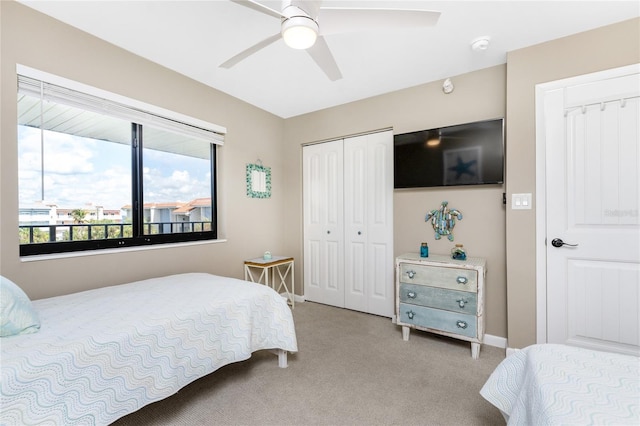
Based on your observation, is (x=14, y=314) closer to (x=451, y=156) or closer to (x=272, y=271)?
(x=272, y=271)

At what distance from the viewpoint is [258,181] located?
138 inches

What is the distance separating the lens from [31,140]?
6.27ft

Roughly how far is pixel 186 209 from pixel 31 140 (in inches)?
48.7

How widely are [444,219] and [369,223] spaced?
84 cm

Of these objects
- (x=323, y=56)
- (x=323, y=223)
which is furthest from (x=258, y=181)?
(x=323, y=56)

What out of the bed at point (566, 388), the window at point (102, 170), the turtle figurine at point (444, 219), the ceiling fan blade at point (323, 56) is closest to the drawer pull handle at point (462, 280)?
the turtle figurine at point (444, 219)

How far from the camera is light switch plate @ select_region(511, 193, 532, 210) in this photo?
2.23 m

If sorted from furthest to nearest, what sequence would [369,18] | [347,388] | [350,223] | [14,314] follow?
1. [350,223]
2. [347,388]
3. [369,18]
4. [14,314]

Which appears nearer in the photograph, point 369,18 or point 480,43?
point 369,18

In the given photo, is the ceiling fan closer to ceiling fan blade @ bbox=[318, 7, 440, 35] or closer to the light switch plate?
ceiling fan blade @ bbox=[318, 7, 440, 35]

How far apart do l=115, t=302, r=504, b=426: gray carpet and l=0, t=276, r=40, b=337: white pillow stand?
730 mm

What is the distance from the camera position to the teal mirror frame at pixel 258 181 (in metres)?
3.36

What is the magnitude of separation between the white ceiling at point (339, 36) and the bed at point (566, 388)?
2.02 m

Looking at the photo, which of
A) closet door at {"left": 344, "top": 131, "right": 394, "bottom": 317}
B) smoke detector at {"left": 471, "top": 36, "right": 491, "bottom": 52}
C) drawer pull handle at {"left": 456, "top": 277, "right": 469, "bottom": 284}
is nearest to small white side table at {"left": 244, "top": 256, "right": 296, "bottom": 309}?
closet door at {"left": 344, "top": 131, "right": 394, "bottom": 317}
